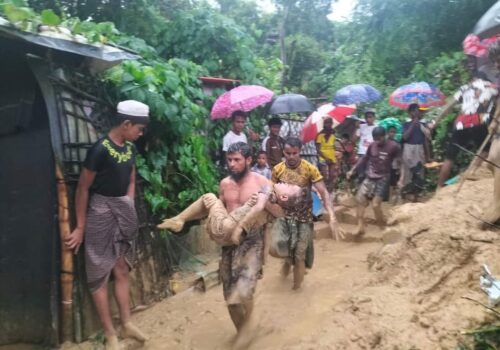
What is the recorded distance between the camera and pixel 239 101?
7.41m

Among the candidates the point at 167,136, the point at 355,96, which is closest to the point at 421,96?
the point at 355,96

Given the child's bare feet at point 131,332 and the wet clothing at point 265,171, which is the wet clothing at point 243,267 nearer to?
the child's bare feet at point 131,332


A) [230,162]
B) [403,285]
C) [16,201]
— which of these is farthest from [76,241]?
[403,285]

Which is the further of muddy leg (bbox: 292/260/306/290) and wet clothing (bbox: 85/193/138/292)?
muddy leg (bbox: 292/260/306/290)

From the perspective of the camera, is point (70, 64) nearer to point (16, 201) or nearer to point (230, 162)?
point (16, 201)

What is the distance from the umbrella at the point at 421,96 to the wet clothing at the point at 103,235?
6296mm

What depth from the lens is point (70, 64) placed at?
4375 millimetres

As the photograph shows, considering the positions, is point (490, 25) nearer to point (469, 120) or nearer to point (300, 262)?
point (469, 120)

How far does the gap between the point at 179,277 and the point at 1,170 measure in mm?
2442

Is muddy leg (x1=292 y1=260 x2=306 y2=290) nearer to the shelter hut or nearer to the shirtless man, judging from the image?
the shirtless man

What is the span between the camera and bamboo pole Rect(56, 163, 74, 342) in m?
3.85

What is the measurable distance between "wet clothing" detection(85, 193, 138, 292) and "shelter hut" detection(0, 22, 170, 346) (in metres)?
0.18

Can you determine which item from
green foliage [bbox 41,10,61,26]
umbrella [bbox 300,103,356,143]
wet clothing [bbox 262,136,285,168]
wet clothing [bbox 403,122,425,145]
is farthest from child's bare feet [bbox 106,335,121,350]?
wet clothing [bbox 403,122,425,145]

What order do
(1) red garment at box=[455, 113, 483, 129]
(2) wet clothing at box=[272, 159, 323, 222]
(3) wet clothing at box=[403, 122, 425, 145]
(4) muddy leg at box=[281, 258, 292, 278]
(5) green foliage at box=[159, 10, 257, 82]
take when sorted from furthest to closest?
(5) green foliage at box=[159, 10, 257, 82] < (3) wet clothing at box=[403, 122, 425, 145] < (1) red garment at box=[455, 113, 483, 129] < (4) muddy leg at box=[281, 258, 292, 278] < (2) wet clothing at box=[272, 159, 323, 222]
